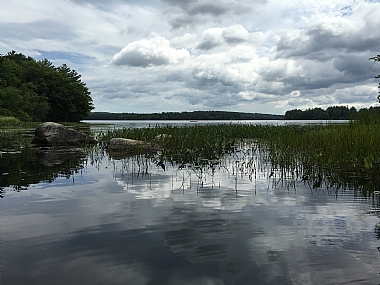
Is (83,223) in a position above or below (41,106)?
below

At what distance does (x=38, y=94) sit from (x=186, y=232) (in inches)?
2827

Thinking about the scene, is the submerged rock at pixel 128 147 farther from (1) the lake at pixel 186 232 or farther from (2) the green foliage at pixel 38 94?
(2) the green foliage at pixel 38 94

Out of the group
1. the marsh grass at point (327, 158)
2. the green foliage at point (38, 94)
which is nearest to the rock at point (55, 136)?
the marsh grass at point (327, 158)

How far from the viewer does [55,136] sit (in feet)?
59.3

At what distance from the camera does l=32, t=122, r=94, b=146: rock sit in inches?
702

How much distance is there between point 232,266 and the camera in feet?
11.3

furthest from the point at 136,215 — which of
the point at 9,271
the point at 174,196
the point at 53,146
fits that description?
the point at 53,146

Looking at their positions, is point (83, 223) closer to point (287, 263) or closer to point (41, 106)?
point (287, 263)

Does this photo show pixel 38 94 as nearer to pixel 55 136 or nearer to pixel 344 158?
pixel 55 136

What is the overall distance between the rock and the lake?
10.4 metres

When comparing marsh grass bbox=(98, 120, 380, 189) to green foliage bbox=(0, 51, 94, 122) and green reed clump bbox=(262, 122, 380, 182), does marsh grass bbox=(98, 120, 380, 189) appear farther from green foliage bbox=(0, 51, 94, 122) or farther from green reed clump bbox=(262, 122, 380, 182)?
green foliage bbox=(0, 51, 94, 122)

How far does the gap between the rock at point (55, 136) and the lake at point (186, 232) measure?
10.4 metres

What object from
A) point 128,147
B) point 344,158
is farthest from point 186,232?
point 128,147

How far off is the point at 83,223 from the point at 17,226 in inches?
38.7
